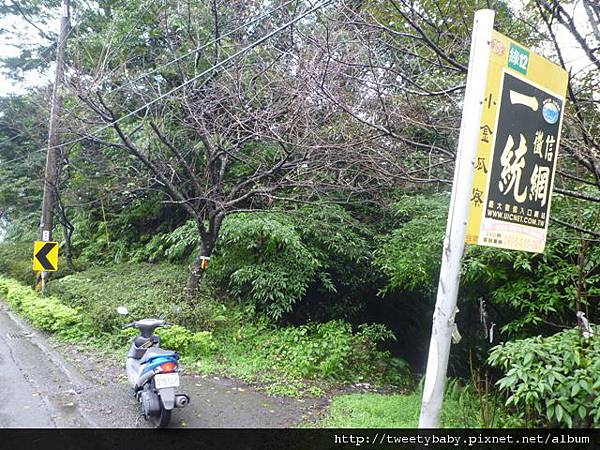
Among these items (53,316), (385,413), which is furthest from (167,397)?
(53,316)

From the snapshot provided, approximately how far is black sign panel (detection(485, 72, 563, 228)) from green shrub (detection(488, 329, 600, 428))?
1235 millimetres

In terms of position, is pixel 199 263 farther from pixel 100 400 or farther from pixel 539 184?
pixel 539 184

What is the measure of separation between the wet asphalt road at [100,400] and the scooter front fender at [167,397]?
41cm

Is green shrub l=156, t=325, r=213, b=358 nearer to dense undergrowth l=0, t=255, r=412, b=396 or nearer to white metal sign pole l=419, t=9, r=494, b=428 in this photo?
dense undergrowth l=0, t=255, r=412, b=396

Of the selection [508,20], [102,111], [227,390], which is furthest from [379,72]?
[102,111]

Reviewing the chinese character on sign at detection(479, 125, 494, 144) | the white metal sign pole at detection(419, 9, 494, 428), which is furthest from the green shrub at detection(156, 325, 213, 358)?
the chinese character on sign at detection(479, 125, 494, 144)

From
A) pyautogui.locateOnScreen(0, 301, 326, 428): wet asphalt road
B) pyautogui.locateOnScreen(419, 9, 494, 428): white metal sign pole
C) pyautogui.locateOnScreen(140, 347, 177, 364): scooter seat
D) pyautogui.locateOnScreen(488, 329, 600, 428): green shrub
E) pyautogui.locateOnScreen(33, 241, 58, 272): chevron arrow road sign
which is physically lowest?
pyautogui.locateOnScreen(0, 301, 326, 428): wet asphalt road

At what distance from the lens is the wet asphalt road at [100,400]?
4258 millimetres

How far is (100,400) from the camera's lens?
4.75 metres

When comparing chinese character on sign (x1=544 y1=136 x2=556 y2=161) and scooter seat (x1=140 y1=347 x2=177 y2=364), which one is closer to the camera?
chinese character on sign (x1=544 y1=136 x2=556 y2=161)

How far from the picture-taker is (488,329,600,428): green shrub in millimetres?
2830

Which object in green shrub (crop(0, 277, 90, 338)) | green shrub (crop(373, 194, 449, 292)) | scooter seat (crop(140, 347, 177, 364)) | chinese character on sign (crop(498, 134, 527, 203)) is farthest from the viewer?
green shrub (crop(0, 277, 90, 338))

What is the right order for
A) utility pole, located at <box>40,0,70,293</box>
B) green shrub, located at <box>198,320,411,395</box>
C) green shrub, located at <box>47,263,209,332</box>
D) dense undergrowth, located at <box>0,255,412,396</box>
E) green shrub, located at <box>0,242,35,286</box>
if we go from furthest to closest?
green shrub, located at <box>0,242,35,286</box>, utility pole, located at <box>40,0,70,293</box>, green shrub, located at <box>47,263,209,332</box>, dense undergrowth, located at <box>0,255,412,396</box>, green shrub, located at <box>198,320,411,395</box>

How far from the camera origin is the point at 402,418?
4605 millimetres
